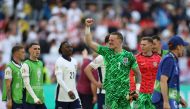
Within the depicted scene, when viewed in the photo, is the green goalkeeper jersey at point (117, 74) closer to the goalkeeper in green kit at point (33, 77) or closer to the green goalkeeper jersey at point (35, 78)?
the goalkeeper in green kit at point (33, 77)

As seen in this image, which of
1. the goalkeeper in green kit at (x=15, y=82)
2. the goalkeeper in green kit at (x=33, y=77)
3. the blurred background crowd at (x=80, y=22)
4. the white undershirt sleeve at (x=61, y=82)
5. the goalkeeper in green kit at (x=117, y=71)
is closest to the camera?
the goalkeeper in green kit at (x=117, y=71)

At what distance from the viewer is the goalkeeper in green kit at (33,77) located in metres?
17.1

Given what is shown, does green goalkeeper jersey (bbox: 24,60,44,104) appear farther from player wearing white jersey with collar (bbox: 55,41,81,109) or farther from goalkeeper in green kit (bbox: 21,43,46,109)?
player wearing white jersey with collar (bbox: 55,41,81,109)

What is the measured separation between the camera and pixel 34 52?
17438 millimetres

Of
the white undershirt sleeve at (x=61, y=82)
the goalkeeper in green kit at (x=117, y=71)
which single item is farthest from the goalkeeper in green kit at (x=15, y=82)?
the goalkeeper in green kit at (x=117, y=71)

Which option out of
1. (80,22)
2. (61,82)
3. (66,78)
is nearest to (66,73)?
(66,78)

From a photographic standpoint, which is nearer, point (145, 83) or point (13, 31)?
point (145, 83)

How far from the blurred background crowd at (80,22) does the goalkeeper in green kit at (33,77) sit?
10.1 metres

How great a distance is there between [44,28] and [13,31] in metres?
1.40

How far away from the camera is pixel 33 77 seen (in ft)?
56.8

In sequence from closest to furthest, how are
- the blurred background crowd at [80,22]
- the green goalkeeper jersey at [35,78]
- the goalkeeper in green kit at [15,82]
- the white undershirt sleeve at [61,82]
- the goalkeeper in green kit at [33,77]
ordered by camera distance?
the white undershirt sleeve at [61,82] < the goalkeeper in green kit at [33,77] < the green goalkeeper jersey at [35,78] < the goalkeeper in green kit at [15,82] < the blurred background crowd at [80,22]

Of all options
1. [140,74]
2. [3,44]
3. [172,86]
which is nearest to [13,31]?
[3,44]

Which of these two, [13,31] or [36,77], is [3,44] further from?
[36,77]

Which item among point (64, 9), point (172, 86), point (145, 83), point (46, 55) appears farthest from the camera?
point (64, 9)
